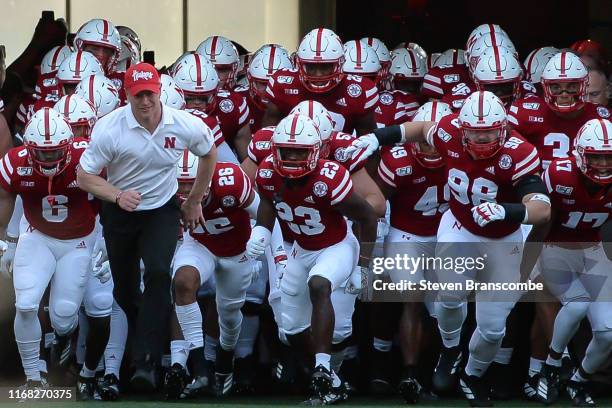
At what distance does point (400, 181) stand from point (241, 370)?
1317 millimetres

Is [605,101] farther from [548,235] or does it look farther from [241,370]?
[241,370]

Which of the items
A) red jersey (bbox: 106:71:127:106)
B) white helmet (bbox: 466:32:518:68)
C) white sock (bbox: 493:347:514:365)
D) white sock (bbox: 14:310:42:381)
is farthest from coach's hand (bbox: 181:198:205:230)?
Result: white helmet (bbox: 466:32:518:68)

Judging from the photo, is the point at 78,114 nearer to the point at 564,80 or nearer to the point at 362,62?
the point at 362,62

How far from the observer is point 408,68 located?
1028 centimetres

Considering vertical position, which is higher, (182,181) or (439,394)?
(182,181)

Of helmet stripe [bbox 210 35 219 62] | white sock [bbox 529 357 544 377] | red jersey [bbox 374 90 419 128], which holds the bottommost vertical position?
white sock [bbox 529 357 544 377]

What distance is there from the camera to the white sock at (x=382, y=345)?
9234 millimetres

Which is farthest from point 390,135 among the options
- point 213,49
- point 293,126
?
point 213,49

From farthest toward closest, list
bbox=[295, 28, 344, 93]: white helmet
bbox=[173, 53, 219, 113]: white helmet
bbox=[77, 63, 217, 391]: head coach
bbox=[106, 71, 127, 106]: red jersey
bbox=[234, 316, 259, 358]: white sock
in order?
bbox=[106, 71, 127, 106]: red jersey → bbox=[173, 53, 219, 113]: white helmet → bbox=[295, 28, 344, 93]: white helmet → bbox=[234, 316, 259, 358]: white sock → bbox=[77, 63, 217, 391]: head coach

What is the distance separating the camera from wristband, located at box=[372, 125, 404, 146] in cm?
909

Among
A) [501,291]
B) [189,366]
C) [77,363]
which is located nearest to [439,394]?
[501,291]

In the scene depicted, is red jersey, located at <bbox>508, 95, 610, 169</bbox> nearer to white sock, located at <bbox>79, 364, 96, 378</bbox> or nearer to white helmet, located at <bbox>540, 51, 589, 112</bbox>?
white helmet, located at <bbox>540, 51, 589, 112</bbox>

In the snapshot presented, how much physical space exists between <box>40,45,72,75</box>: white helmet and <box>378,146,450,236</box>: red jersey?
7.39 feet

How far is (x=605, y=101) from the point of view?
9969mm
